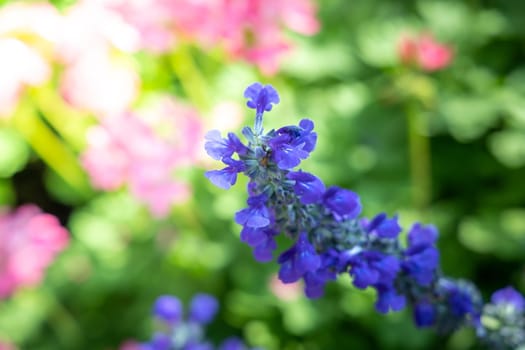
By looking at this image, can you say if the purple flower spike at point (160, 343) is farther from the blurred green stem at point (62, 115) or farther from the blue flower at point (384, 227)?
the blurred green stem at point (62, 115)

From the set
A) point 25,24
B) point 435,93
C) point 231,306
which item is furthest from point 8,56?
point 435,93

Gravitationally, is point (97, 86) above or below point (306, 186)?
above

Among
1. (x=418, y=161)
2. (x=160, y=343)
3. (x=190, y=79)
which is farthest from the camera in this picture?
(x=190, y=79)

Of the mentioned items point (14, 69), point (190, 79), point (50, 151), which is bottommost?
point (14, 69)

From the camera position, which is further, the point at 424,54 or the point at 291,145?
the point at 424,54

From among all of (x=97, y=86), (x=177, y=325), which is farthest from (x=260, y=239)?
(x=97, y=86)

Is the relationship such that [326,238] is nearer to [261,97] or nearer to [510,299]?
[261,97]

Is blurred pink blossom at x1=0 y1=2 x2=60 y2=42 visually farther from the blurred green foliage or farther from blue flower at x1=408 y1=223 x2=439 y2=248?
blue flower at x1=408 y1=223 x2=439 y2=248

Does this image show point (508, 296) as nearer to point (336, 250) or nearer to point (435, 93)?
point (336, 250)
